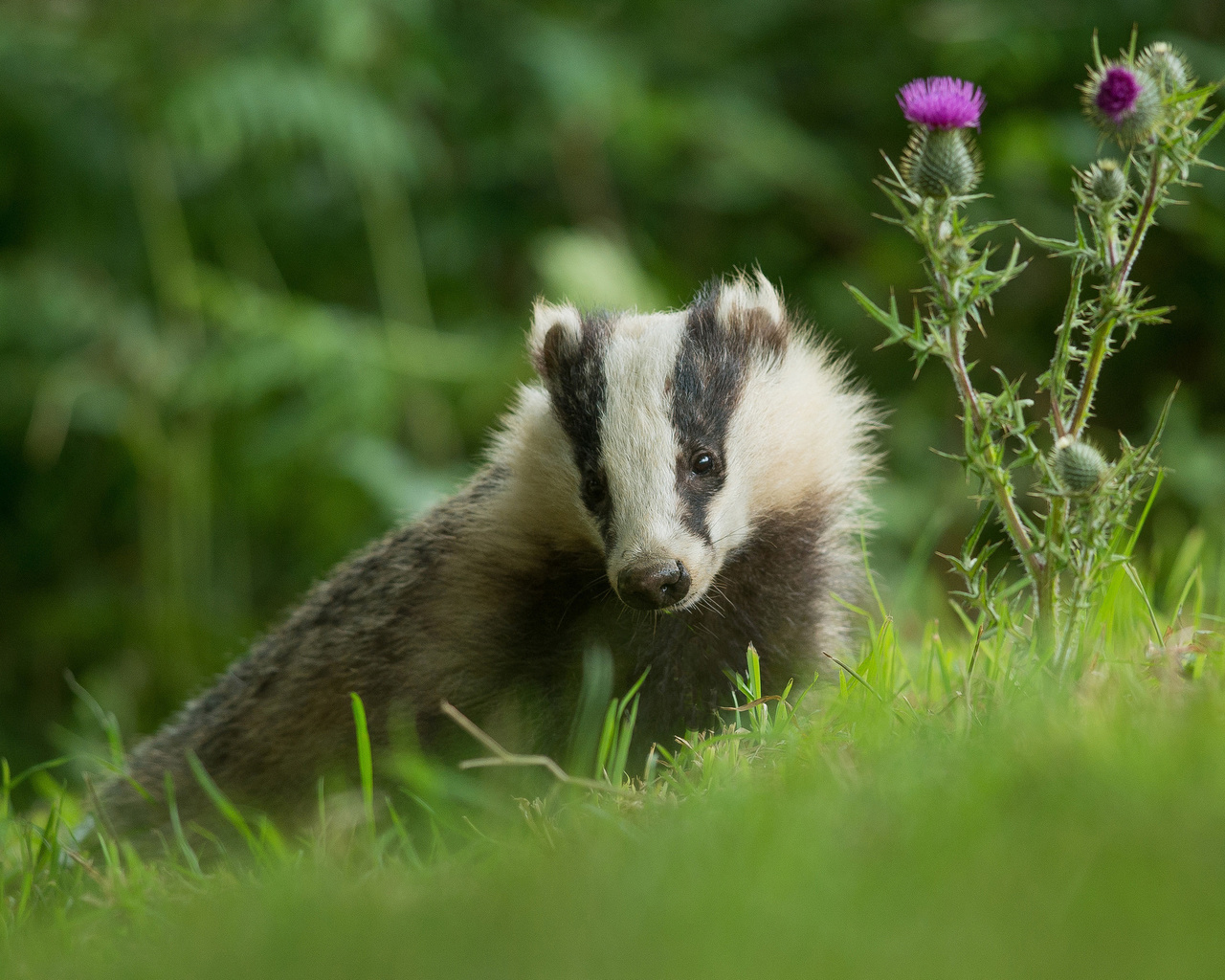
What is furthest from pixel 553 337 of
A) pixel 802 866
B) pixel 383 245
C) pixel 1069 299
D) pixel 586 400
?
pixel 383 245

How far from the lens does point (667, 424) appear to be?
103 inches

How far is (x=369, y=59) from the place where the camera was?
5352mm

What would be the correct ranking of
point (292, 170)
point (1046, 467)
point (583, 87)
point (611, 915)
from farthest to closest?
point (292, 170) < point (583, 87) < point (1046, 467) < point (611, 915)

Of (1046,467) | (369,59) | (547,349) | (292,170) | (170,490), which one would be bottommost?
(170,490)

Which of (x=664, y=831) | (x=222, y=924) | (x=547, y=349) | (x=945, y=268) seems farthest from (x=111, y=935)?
(x=945, y=268)

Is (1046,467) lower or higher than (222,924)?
higher

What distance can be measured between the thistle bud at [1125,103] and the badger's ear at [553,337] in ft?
3.97

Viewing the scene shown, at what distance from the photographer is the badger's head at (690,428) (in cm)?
248

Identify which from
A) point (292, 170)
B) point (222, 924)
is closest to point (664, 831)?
point (222, 924)

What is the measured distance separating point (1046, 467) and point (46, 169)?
5065 mm

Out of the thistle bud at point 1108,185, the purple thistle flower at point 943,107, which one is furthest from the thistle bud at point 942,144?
the thistle bud at point 1108,185

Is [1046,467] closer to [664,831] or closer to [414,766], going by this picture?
[664,831]

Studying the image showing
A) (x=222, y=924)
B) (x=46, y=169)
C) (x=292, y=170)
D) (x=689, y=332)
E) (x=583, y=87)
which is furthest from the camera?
(x=292, y=170)

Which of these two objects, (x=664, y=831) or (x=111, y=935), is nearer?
(x=664, y=831)
